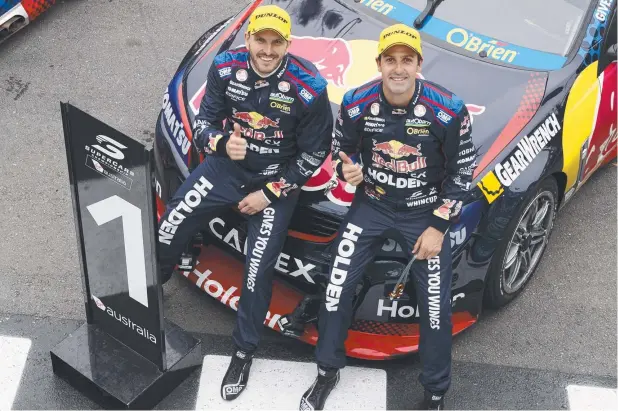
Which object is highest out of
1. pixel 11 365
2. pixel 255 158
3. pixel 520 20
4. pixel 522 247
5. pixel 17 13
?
pixel 520 20

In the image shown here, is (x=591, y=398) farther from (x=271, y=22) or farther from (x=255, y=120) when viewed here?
(x=271, y=22)

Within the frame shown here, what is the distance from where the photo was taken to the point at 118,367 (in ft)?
14.8

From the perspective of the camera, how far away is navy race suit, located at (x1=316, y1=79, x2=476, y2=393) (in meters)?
4.08

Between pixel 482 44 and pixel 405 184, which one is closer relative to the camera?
pixel 405 184

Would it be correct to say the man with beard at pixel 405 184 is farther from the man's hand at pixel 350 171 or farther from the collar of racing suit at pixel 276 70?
the collar of racing suit at pixel 276 70

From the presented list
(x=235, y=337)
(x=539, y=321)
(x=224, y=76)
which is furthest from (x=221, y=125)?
(x=539, y=321)

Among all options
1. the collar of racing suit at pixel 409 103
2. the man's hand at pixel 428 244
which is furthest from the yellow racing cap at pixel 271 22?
the man's hand at pixel 428 244

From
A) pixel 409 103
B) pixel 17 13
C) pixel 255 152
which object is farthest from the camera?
pixel 17 13

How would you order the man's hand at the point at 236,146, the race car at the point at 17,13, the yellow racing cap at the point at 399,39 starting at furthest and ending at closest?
1. the race car at the point at 17,13
2. the man's hand at the point at 236,146
3. the yellow racing cap at the point at 399,39

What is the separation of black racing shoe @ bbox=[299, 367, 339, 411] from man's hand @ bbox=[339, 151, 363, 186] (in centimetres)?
96

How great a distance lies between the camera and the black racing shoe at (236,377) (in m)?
4.58

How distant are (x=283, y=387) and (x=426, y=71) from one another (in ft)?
5.83

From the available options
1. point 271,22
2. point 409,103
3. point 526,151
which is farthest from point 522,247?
point 271,22

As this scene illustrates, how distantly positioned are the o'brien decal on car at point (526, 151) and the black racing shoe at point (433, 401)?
1.06 metres
